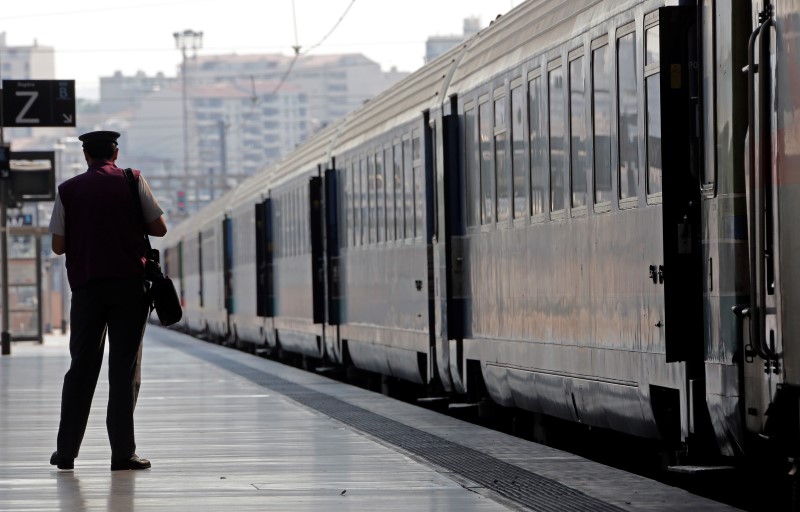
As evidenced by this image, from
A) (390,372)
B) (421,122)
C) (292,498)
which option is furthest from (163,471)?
(390,372)

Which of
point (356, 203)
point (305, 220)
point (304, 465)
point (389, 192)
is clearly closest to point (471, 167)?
point (389, 192)

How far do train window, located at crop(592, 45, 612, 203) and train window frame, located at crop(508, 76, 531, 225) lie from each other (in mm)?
1864

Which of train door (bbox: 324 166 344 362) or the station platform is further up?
train door (bbox: 324 166 344 362)

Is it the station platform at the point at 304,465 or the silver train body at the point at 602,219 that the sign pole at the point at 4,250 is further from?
the station platform at the point at 304,465

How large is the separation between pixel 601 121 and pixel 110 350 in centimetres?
324

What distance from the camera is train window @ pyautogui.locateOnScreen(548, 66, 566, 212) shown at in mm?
12383

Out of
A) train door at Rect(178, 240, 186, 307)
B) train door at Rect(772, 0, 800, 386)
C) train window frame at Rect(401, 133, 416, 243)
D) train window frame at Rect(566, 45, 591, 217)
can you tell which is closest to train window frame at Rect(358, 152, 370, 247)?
train window frame at Rect(401, 133, 416, 243)

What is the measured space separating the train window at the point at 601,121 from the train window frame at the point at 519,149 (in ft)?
6.11

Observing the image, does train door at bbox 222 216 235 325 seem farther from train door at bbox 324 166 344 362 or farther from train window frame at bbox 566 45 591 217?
train window frame at bbox 566 45 591 217

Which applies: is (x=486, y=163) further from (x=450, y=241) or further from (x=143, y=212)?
(x=143, y=212)

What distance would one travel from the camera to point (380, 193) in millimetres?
20500

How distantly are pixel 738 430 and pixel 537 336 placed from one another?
4428mm

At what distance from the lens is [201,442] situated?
1273 cm

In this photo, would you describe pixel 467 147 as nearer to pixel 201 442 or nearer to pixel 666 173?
pixel 201 442
